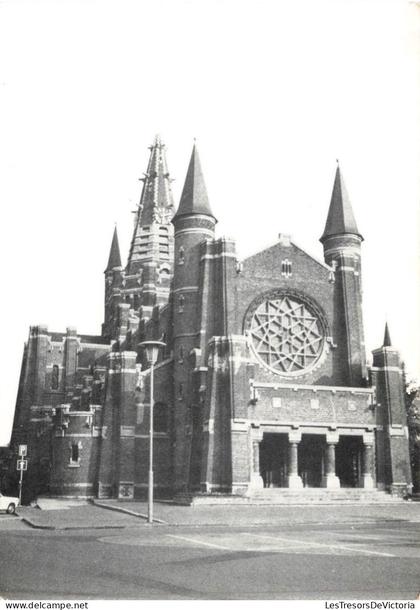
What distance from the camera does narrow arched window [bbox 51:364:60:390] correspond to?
73156 mm

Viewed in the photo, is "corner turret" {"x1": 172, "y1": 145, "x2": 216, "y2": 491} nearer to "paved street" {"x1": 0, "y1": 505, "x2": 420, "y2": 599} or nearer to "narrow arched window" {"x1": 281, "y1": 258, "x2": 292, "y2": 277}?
"narrow arched window" {"x1": 281, "y1": 258, "x2": 292, "y2": 277}

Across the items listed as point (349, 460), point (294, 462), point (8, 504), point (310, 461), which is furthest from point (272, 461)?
point (8, 504)

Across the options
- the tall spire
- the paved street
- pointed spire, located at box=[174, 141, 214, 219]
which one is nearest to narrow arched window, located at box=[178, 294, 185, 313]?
pointed spire, located at box=[174, 141, 214, 219]

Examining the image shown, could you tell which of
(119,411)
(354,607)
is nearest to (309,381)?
(119,411)

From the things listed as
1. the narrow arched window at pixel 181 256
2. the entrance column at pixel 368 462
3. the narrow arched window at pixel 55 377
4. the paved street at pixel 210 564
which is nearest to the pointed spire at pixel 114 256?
the narrow arched window at pixel 55 377

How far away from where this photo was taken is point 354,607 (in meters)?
10.2

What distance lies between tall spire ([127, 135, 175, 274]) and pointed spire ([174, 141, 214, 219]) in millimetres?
28114

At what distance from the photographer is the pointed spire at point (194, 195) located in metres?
50.3

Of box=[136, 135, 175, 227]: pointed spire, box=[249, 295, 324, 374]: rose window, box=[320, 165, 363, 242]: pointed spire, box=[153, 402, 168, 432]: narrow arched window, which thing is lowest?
box=[153, 402, 168, 432]: narrow arched window

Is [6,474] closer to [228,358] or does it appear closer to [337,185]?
[228,358]

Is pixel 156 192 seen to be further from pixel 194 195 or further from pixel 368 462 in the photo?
pixel 368 462

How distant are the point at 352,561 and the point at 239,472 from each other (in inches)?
1084

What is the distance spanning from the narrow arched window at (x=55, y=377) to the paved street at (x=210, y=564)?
5275 centimetres

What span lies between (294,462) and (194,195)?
763 inches
